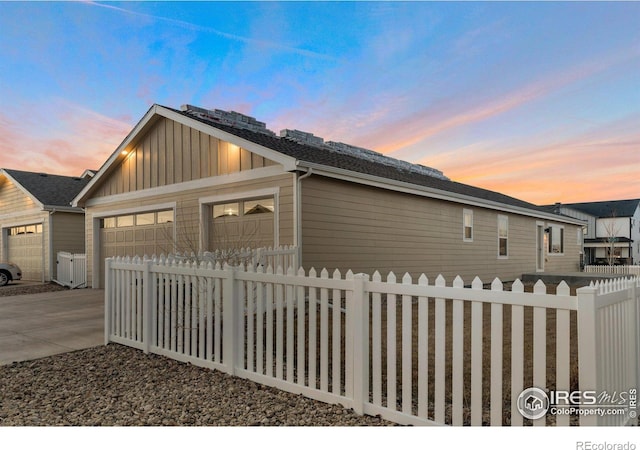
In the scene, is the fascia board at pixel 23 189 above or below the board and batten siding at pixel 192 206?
above

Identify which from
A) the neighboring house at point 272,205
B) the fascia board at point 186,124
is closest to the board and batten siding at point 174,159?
the neighboring house at point 272,205

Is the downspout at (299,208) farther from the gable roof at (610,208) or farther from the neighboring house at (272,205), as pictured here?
the gable roof at (610,208)

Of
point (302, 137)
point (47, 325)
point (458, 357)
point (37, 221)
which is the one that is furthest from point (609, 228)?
point (47, 325)

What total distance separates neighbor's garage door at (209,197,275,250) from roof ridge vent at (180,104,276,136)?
283 cm

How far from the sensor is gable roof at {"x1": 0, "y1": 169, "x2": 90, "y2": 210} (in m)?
16.8

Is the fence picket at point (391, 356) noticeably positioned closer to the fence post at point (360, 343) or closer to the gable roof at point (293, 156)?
the fence post at point (360, 343)

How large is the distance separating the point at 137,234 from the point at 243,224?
4754mm

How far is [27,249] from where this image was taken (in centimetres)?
1816

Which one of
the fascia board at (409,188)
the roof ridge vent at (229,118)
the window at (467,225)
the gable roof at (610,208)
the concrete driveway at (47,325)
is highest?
the roof ridge vent at (229,118)

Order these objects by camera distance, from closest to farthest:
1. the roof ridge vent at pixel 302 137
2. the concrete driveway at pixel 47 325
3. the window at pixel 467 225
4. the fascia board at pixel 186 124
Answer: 1. the concrete driveway at pixel 47 325
2. the fascia board at pixel 186 124
3. the roof ridge vent at pixel 302 137
4. the window at pixel 467 225

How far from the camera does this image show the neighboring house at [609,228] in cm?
3709

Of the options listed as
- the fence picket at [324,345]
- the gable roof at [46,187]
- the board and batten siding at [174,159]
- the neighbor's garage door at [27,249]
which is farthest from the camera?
the neighbor's garage door at [27,249]

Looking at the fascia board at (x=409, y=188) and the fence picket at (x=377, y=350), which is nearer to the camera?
the fence picket at (x=377, y=350)

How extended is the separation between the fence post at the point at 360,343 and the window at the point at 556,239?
19349 millimetres
